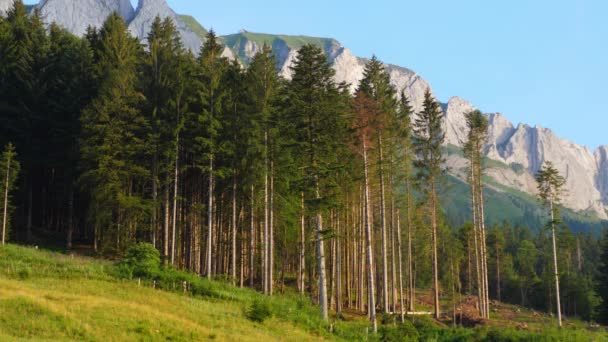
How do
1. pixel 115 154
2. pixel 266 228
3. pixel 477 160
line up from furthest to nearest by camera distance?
pixel 477 160, pixel 115 154, pixel 266 228

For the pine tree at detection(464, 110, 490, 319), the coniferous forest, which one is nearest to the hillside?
the coniferous forest

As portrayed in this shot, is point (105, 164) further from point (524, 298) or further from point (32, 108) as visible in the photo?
point (524, 298)

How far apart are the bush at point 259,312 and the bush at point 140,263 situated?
7.50 metres

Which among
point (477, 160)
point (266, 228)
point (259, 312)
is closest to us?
point (259, 312)

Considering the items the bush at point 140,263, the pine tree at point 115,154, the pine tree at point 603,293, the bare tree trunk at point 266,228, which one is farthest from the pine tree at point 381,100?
the pine tree at point 603,293

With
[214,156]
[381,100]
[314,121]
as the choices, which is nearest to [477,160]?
[381,100]

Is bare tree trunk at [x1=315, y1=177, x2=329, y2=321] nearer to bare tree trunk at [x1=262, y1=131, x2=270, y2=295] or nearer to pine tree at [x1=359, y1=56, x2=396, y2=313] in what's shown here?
bare tree trunk at [x1=262, y1=131, x2=270, y2=295]

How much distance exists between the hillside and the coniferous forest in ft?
9.16

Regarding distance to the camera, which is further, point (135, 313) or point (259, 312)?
point (259, 312)

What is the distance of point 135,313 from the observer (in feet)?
71.7

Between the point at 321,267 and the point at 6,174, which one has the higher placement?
the point at 6,174

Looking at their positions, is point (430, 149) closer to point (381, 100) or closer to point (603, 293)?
point (381, 100)

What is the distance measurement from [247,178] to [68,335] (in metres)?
19.9

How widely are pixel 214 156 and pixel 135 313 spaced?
1747cm
